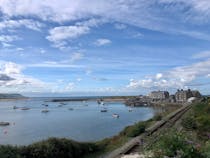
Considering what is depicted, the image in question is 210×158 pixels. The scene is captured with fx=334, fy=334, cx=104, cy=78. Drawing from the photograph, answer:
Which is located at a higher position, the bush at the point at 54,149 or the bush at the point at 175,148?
the bush at the point at 175,148

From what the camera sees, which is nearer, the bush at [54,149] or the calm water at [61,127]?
the bush at [54,149]

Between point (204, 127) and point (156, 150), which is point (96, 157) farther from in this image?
point (156, 150)

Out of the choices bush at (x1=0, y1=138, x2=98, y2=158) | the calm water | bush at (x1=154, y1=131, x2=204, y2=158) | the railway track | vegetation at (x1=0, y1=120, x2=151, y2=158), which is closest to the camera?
bush at (x1=154, y1=131, x2=204, y2=158)

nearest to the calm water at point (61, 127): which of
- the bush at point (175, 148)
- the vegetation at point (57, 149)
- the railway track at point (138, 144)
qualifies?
the railway track at point (138, 144)

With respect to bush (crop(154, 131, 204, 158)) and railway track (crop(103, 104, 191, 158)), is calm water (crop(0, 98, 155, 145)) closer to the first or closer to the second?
railway track (crop(103, 104, 191, 158))

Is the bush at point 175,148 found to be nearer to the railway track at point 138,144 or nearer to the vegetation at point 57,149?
the railway track at point 138,144

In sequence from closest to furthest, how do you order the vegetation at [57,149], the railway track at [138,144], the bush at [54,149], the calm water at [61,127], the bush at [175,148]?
the bush at [175,148]
the railway track at [138,144]
the vegetation at [57,149]
the bush at [54,149]
the calm water at [61,127]

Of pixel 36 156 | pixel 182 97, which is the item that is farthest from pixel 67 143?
pixel 182 97

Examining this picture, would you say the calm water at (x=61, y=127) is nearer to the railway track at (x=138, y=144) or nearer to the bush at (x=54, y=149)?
the railway track at (x=138, y=144)

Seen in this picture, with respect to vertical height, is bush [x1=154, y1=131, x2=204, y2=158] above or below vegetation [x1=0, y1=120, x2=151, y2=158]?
above

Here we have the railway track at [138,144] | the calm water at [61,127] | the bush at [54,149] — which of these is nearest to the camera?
the railway track at [138,144]

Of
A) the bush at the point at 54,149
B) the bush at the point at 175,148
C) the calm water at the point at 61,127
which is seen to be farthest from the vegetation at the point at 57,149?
the calm water at the point at 61,127

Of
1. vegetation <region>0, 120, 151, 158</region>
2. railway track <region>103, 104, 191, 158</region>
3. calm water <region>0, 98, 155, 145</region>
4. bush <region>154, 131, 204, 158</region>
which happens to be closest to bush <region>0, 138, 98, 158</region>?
vegetation <region>0, 120, 151, 158</region>

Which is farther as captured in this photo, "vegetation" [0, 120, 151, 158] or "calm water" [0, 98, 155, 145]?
"calm water" [0, 98, 155, 145]
